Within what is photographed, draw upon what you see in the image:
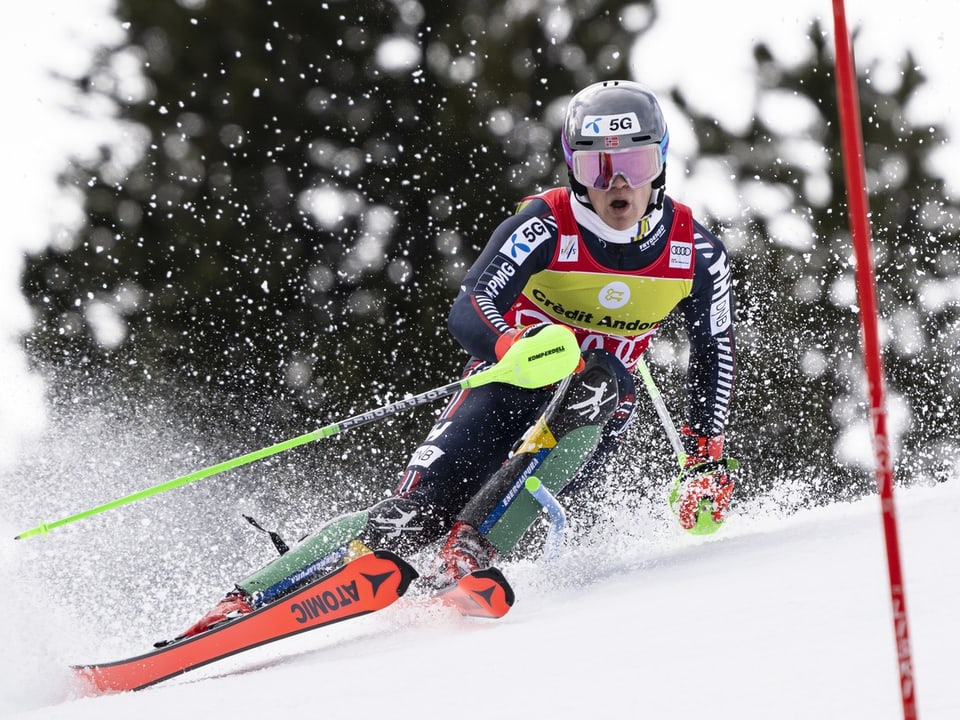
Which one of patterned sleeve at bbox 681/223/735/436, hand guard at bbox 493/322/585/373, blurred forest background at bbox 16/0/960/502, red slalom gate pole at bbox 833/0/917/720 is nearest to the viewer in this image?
red slalom gate pole at bbox 833/0/917/720

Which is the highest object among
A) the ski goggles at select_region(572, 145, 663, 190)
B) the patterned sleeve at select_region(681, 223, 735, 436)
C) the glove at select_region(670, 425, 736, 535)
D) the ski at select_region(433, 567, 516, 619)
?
the ski goggles at select_region(572, 145, 663, 190)

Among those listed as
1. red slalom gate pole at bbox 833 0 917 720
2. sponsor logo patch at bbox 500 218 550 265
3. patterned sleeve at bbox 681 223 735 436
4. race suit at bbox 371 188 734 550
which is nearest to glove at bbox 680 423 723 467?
patterned sleeve at bbox 681 223 735 436

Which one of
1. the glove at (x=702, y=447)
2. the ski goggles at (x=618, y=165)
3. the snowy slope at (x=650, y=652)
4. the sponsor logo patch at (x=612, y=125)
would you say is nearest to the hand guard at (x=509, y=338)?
the ski goggles at (x=618, y=165)

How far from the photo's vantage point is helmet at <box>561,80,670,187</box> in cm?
345

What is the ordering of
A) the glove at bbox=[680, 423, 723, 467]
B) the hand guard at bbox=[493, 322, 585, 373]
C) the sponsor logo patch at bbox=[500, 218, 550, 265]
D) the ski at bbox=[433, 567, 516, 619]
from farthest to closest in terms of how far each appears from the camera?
the glove at bbox=[680, 423, 723, 467] < the sponsor logo patch at bbox=[500, 218, 550, 265] < the hand guard at bbox=[493, 322, 585, 373] < the ski at bbox=[433, 567, 516, 619]

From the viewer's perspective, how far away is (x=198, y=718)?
217 cm

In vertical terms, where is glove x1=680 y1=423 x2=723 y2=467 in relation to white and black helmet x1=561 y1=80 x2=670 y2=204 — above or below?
below

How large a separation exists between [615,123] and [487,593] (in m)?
1.55

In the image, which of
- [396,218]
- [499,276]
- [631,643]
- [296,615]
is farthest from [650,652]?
[396,218]

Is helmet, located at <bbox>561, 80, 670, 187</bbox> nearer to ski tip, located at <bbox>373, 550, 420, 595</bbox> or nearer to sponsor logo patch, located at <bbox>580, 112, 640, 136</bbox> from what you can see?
sponsor logo patch, located at <bbox>580, 112, 640, 136</bbox>

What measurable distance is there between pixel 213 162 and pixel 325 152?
3.70ft

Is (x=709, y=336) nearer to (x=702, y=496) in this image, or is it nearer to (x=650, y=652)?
(x=702, y=496)

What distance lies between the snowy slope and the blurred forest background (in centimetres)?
635

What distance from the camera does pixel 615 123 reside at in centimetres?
345
